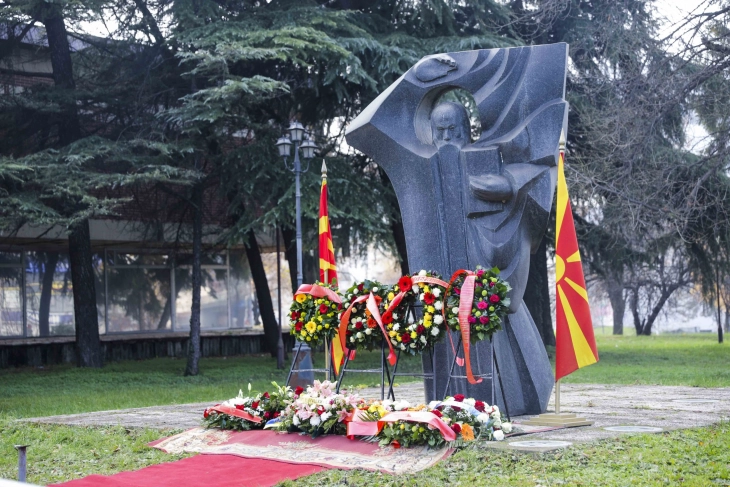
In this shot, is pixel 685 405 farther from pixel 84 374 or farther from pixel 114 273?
pixel 114 273

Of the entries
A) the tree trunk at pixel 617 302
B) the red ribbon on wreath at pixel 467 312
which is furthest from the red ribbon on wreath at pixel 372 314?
the tree trunk at pixel 617 302

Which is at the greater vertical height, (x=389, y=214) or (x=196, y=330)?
(x=389, y=214)

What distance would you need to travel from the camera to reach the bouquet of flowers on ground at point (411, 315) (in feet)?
28.9

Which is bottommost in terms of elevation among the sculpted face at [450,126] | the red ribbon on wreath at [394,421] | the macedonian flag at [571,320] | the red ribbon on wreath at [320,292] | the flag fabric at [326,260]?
the red ribbon on wreath at [394,421]

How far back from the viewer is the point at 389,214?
20266 millimetres

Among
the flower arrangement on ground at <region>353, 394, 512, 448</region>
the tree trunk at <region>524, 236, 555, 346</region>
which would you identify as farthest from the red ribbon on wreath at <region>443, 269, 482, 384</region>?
the tree trunk at <region>524, 236, 555, 346</region>

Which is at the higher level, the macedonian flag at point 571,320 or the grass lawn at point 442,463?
the macedonian flag at point 571,320

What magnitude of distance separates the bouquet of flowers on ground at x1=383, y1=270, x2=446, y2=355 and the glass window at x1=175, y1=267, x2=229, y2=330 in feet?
66.3

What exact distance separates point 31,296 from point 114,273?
99.8 inches

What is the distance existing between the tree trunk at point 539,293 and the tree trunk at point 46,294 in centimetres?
1298

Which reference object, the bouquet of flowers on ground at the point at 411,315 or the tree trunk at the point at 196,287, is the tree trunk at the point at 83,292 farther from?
the bouquet of flowers on ground at the point at 411,315

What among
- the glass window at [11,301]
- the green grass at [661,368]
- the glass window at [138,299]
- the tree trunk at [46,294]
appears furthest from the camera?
the glass window at [138,299]

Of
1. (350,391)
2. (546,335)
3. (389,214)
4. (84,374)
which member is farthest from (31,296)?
(350,391)

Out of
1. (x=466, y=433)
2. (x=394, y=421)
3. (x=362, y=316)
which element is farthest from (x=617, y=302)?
(x=394, y=421)
